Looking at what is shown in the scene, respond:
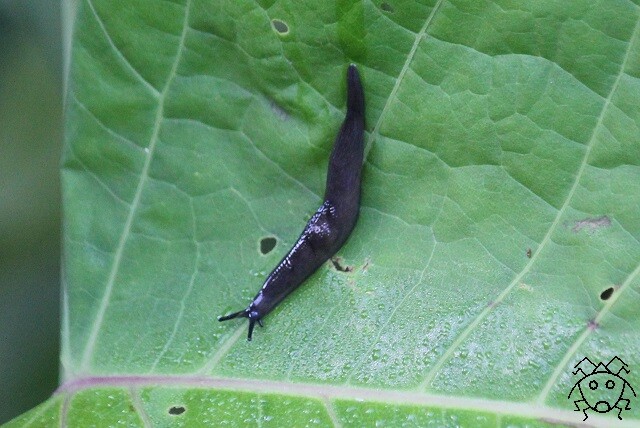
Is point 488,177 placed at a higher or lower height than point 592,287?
higher

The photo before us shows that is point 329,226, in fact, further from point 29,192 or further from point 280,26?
point 29,192

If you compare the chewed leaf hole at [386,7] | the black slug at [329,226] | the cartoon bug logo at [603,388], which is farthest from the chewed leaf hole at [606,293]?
the chewed leaf hole at [386,7]

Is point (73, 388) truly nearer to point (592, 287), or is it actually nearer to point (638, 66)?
point (592, 287)

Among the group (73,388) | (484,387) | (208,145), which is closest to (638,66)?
(484,387)

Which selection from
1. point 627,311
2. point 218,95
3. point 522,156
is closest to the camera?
point 627,311

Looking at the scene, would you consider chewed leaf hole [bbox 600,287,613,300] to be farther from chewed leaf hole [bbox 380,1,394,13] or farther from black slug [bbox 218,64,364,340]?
chewed leaf hole [bbox 380,1,394,13]

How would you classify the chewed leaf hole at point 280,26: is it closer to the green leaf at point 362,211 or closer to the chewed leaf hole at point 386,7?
the green leaf at point 362,211
